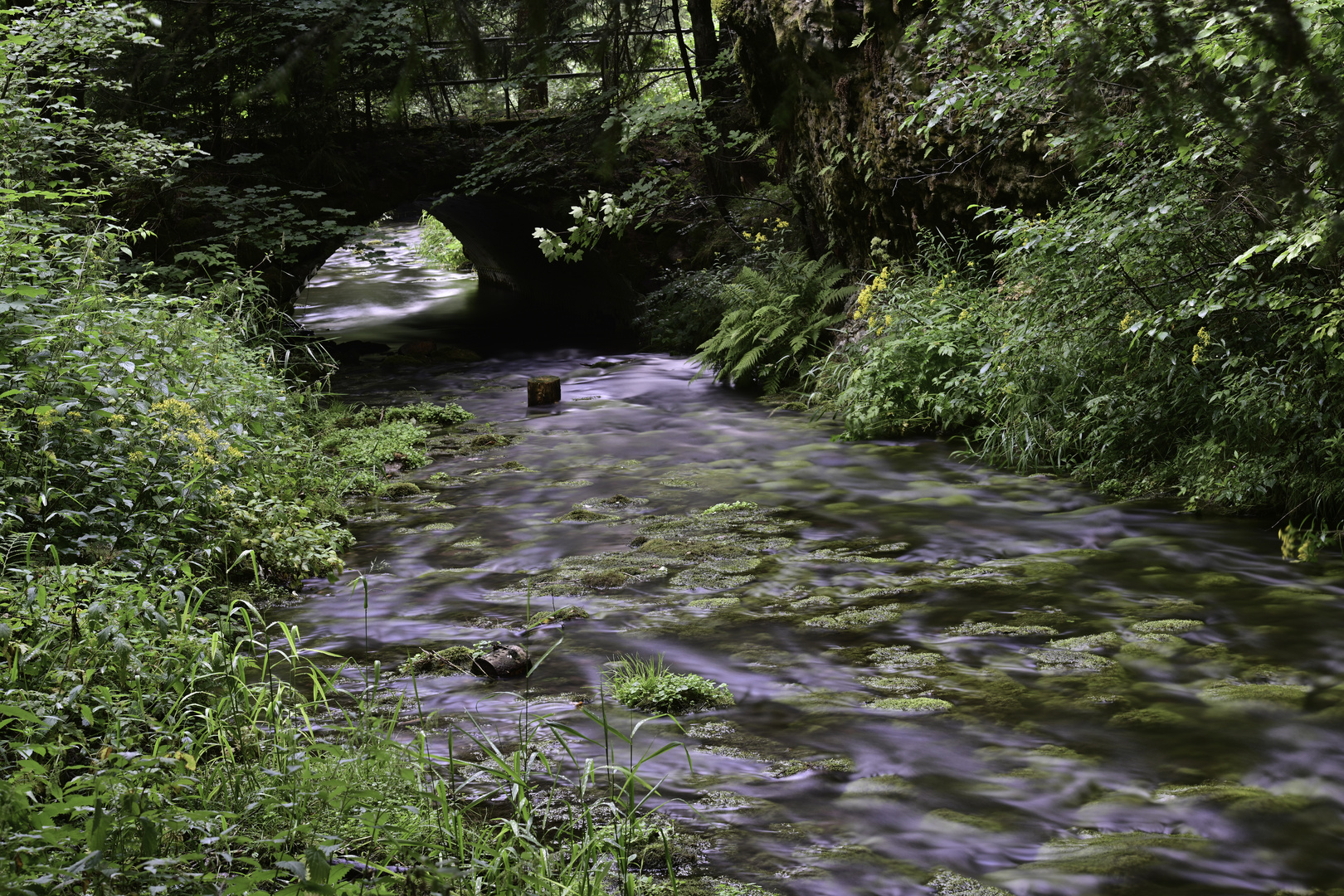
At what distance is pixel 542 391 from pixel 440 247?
858 inches

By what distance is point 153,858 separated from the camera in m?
2.33

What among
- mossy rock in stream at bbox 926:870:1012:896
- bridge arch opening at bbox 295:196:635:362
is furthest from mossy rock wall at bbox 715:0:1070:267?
mossy rock in stream at bbox 926:870:1012:896

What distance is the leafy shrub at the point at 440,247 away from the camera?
101ft

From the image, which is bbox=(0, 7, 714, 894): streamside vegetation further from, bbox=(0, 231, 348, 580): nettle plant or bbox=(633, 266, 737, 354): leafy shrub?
bbox=(633, 266, 737, 354): leafy shrub

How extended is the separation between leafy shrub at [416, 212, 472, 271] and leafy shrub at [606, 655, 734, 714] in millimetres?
27513

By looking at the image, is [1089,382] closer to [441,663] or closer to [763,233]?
[441,663]

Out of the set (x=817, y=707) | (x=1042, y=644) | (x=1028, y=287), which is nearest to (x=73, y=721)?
(x=817, y=707)

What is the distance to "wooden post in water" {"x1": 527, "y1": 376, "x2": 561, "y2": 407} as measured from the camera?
39.4ft

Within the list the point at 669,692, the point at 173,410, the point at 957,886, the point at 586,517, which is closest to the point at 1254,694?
the point at 957,886

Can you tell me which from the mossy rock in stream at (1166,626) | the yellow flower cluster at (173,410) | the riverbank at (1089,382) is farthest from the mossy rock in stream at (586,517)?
the mossy rock in stream at (1166,626)

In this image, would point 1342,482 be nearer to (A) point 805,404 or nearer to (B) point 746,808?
(B) point 746,808

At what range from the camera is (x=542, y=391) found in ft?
39.4

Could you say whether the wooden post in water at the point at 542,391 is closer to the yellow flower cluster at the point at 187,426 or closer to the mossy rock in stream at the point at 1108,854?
the yellow flower cluster at the point at 187,426

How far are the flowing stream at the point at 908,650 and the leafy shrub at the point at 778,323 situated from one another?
9.40 ft
